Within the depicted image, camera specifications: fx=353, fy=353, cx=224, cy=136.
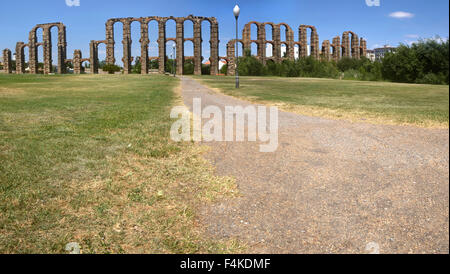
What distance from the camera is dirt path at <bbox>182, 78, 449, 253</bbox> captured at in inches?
112

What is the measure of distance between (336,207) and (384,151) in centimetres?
269

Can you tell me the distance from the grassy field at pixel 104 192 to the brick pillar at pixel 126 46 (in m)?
79.9

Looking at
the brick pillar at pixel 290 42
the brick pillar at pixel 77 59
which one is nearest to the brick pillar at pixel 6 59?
the brick pillar at pixel 77 59

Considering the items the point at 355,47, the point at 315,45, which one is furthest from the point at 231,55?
the point at 355,47

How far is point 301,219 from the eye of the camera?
3350 millimetres

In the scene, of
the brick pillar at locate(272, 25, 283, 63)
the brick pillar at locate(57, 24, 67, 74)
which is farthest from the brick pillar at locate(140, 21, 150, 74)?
the brick pillar at locate(272, 25, 283, 63)

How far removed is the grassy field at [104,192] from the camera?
119 inches

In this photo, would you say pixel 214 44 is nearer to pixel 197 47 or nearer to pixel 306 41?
pixel 197 47

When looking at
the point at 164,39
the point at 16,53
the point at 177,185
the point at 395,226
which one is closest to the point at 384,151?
the point at 395,226

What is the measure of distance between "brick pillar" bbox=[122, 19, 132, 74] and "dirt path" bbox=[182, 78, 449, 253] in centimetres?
8240

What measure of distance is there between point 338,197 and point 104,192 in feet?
8.85

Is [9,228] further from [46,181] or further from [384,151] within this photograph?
[384,151]

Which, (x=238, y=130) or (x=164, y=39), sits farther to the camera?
(x=164, y=39)

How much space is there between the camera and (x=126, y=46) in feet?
275
